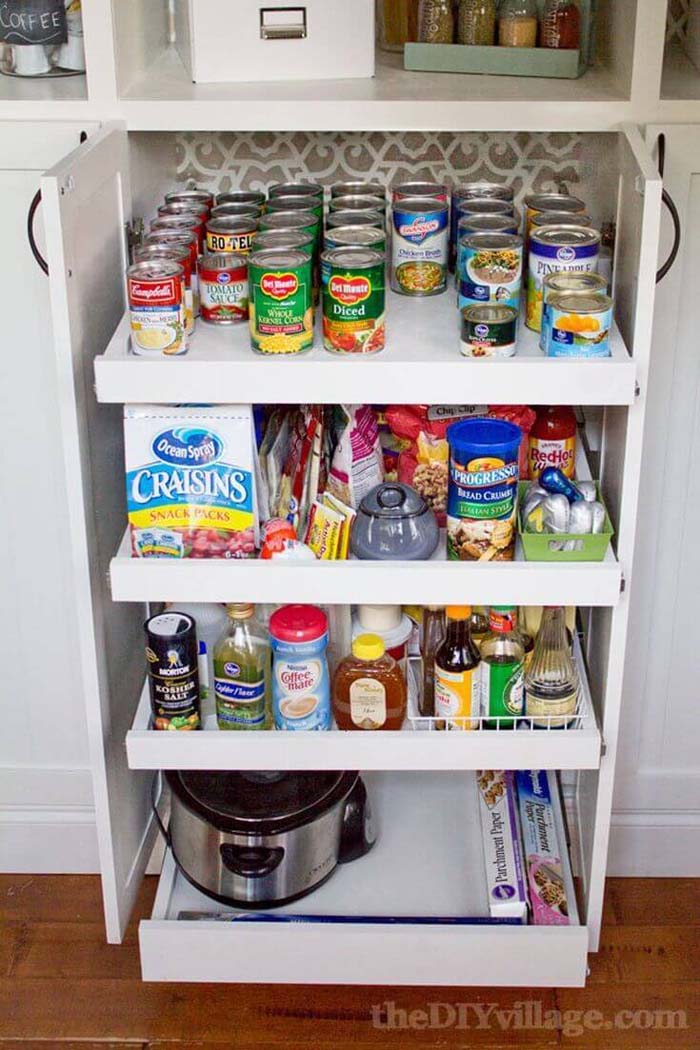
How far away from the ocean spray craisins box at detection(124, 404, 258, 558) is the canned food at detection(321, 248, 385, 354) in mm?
→ 147

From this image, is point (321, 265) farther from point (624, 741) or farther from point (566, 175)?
point (624, 741)

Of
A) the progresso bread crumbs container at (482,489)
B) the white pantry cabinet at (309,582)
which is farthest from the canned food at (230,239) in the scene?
the progresso bread crumbs container at (482,489)

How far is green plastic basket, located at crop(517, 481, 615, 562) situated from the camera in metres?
1.72

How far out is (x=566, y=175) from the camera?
2.06m

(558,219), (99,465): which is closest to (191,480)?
(99,465)

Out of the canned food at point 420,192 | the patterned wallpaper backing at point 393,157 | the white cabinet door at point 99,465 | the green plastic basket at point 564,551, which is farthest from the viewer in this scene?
the patterned wallpaper backing at point 393,157

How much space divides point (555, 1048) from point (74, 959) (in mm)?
744

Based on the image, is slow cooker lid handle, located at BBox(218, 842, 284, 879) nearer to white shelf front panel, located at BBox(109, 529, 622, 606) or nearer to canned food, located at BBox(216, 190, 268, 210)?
white shelf front panel, located at BBox(109, 529, 622, 606)

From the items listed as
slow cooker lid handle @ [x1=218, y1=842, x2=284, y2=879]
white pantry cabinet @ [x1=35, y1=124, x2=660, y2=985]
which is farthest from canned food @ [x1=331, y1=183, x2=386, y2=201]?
slow cooker lid handle @ [x1=218, y1=842, x2=284, y2=879]

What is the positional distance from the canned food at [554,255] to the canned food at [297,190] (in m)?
0.32

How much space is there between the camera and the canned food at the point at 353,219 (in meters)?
1.79

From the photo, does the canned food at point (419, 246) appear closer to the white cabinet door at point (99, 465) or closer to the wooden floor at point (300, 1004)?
the white cabinet door at point (99, 465)

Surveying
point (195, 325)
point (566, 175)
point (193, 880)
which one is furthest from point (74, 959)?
point (566, 175)

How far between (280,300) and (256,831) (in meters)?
0.77
